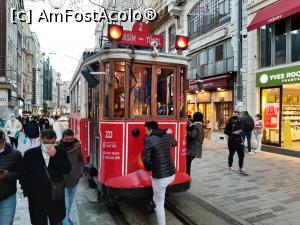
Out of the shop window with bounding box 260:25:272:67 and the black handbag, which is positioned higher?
the shop window with bounding box 260:25:272:67

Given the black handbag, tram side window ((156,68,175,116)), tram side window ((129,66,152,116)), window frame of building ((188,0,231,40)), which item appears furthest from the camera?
window frame of building ((188,0,231,40))

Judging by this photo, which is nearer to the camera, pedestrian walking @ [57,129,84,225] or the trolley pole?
pedestrian walking @ [57,129,84,225]

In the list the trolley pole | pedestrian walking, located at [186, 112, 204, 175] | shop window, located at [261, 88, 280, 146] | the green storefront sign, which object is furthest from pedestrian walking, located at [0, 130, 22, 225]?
shop window, located at [261, 88, 280, 146]

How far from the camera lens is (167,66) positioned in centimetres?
601

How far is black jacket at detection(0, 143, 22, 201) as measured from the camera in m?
3.70

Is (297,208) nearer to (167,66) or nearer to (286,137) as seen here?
(167,66)

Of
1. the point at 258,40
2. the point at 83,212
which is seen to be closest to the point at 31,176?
the point at 83,212

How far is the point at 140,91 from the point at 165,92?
54cm

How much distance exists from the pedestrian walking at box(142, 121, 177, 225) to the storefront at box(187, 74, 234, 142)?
12340mm

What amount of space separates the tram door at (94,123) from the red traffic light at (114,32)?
1.22m

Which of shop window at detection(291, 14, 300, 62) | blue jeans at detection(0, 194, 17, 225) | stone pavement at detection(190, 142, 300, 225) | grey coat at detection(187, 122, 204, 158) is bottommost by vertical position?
stone pavement at detection(190, 142, 300, 225)

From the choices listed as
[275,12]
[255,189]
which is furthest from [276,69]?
[255,189]

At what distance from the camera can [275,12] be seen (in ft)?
41.0

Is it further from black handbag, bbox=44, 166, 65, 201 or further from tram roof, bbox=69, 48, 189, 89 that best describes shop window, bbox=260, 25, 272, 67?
black handbag, bbox=44, 166, 65, 201
